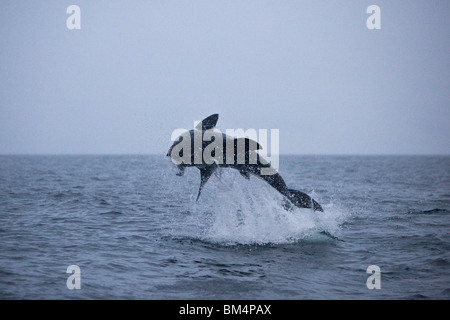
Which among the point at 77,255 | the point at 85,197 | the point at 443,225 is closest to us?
the point at 77,255

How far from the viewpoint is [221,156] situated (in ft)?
41.1

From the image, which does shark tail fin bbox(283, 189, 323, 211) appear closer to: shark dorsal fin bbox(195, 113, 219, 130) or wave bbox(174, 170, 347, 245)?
wave bbox(174, 170, 347, 245)

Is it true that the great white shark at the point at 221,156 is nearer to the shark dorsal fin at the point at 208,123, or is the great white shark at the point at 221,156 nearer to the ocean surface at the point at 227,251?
the shark dorsal fin at the point at 208,123

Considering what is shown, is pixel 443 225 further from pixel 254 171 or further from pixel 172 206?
pixel 172 206

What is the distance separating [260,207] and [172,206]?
8.16 m

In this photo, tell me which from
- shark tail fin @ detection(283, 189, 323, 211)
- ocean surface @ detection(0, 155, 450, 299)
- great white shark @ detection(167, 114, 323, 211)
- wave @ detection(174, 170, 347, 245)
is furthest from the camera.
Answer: wave @ detection(174, 170, 347, 245)

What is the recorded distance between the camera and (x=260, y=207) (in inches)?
591

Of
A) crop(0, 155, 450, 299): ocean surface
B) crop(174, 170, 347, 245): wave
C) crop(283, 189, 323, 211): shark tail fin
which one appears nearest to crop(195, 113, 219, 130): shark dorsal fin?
crop(0, 155, 450, 299): ocean surface

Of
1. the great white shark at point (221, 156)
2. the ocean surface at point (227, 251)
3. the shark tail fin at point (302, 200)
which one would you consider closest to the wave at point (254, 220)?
the ocean surface at point (227, 251)

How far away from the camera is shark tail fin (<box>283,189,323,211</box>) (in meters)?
12.9

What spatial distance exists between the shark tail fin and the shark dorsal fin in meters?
3.15

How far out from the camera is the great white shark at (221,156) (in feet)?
38.7

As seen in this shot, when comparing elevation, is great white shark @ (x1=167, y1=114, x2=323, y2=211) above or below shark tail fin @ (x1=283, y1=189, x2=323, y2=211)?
above
